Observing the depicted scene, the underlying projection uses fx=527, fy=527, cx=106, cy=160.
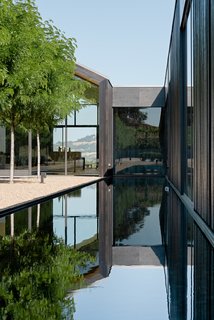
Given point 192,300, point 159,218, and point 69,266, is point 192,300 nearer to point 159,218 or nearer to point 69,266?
point 69,266

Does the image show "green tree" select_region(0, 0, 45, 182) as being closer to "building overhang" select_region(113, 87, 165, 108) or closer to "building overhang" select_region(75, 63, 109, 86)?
"building overhang" select_region(75, 63, 109, 86)

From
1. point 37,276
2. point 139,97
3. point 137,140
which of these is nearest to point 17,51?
point 37,276

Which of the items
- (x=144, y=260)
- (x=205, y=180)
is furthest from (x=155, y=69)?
(x=144, y=260)

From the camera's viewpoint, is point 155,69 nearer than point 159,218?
No

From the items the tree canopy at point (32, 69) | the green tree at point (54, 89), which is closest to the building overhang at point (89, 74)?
the tree canopy at point (32, 69)

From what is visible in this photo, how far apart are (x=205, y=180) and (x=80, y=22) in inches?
611

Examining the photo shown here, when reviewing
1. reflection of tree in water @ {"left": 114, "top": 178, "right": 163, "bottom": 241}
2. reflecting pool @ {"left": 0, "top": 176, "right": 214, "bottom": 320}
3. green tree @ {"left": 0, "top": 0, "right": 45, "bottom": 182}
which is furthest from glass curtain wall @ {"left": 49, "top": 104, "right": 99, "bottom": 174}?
reflecting pool @ {"left": 0, "top": 176, "right": 214, "bottom": 320}

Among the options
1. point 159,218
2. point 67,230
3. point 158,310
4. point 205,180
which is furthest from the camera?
point 159,218

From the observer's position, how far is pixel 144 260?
23.1 ft

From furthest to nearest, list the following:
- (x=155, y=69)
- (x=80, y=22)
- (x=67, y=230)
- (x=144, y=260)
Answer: (x=155, y=69) → (x=80, y=22) → (x=67, y=230) → (x=144, y=260)

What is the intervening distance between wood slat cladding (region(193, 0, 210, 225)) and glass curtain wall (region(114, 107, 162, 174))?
19.7 metres

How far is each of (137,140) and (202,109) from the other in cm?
2192

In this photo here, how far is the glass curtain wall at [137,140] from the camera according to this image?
30688 millimetres

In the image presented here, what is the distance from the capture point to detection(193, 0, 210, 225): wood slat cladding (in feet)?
28.3
